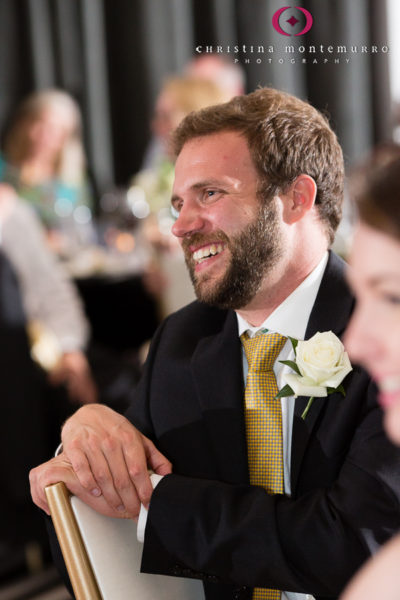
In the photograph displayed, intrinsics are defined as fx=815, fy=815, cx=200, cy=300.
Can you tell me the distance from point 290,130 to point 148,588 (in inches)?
31.4

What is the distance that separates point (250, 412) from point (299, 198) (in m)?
0.38

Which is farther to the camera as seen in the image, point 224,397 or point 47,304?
point 47,304

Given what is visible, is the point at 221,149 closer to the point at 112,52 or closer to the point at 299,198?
the point at 299,198

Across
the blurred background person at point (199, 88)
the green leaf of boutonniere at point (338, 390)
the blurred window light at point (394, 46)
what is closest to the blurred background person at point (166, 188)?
the blurred background person at point (199, 88)

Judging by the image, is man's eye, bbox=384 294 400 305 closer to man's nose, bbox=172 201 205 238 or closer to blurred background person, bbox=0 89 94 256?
man's nose, bbox=172 201 205 238

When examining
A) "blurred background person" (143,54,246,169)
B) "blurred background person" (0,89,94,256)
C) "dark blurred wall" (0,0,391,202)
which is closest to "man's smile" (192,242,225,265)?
"blurred background person" (143,54,246,169)

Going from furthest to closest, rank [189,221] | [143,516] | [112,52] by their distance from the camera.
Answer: [112,52] → [189,221] → [143,516]

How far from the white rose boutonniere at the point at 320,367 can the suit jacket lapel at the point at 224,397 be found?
0.16m

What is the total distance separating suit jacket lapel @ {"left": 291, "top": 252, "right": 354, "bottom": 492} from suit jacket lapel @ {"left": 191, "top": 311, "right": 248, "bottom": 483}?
0.11 meters

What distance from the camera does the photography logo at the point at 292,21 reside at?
1.69 meters

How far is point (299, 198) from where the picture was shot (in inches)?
55.6

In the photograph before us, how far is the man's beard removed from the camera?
1.36 metres

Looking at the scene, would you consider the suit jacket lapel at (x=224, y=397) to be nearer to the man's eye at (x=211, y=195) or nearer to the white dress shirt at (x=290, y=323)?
the white dress shirt at (x=290, y=323)

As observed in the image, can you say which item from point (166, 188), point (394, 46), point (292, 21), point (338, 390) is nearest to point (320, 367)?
point (338, 390)
